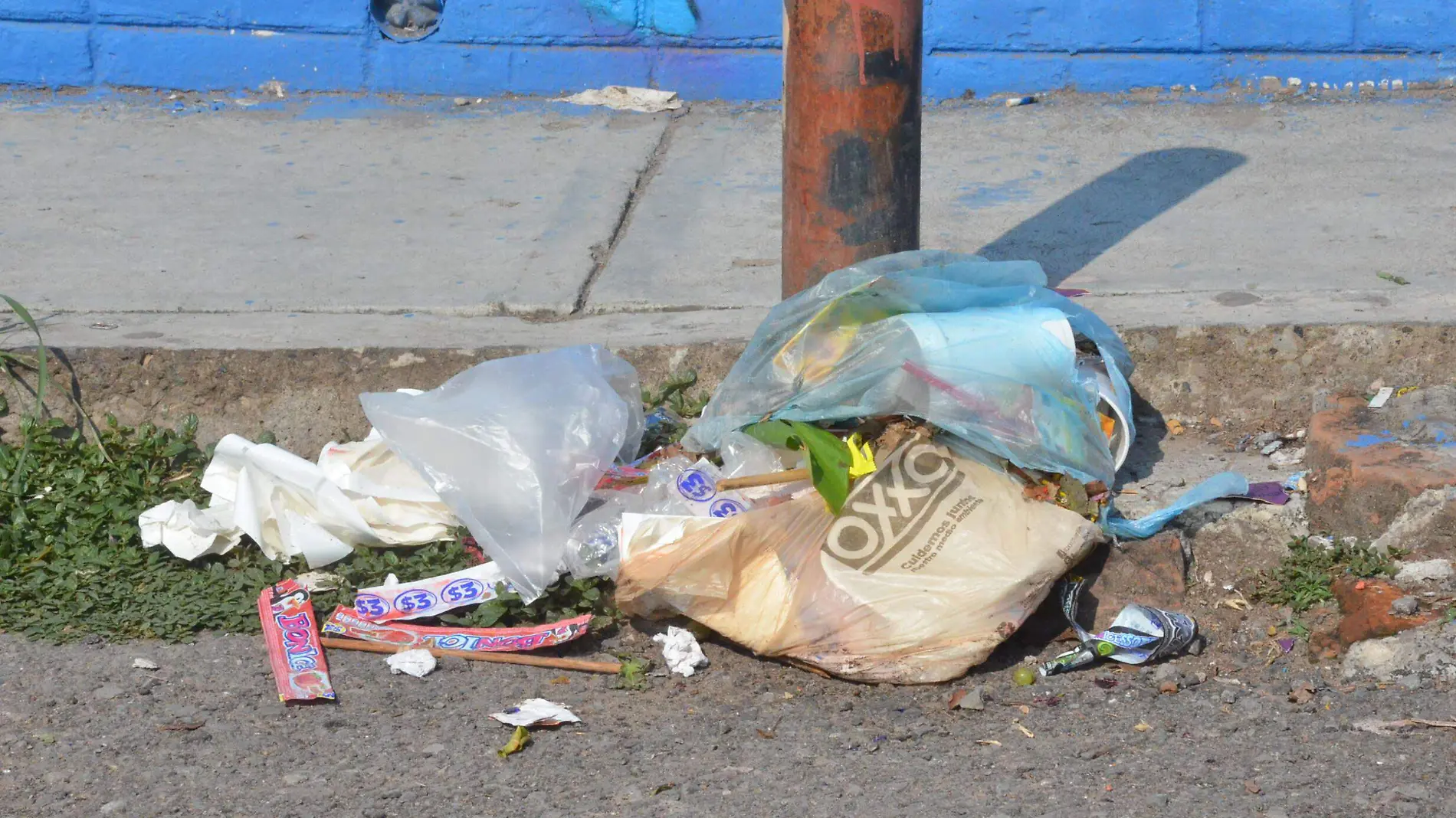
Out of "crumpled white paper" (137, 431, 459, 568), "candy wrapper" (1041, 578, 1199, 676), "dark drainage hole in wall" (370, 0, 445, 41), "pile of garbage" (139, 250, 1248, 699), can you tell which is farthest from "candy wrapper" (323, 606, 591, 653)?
"dark drainage hole in wall" (370, 0, 445, 41)

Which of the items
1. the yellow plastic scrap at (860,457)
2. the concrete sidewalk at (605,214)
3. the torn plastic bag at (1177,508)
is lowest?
the torn plastic bag at (1177,508)

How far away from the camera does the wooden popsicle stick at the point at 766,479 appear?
2.61m

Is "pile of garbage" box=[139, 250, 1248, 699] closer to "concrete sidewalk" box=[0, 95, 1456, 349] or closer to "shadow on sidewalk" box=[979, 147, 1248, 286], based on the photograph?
"concrete sidewalk" box=[0, 95, 1456, 349]

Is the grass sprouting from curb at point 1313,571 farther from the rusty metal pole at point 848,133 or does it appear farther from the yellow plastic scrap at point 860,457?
the rusty metal pole at point 848,133

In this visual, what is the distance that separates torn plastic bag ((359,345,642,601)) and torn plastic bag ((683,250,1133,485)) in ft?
0.74

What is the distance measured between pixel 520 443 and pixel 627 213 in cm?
157

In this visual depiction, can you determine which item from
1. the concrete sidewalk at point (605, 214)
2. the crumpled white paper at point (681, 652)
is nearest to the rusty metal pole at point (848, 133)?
the concrete sidewalk at point (605, 214)

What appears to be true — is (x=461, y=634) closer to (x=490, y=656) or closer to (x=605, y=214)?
(x=490, y=656)

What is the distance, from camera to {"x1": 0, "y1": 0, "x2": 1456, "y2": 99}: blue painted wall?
16.6ft

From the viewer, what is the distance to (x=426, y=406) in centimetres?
280

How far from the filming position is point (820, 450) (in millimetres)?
2547

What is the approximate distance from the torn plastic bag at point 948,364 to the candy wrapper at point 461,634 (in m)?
0.54

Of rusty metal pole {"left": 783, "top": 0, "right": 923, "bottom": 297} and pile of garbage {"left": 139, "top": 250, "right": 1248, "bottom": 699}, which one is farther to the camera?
rusty metal pole {"left": 783, "top": 0, "right": 923, "bottom": 297}

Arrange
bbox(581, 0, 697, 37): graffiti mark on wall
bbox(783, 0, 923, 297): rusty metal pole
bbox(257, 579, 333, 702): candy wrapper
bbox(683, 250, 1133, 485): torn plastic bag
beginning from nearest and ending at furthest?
bbox(257, 579, 333, 702): candy wrapper
bbox(683, 250, 1133, 485): torn plastic bag
bbox(783, 0, 923, 297): rusty metal pole
bbox(581, 0, 697, 37): graffiti mark on wall
